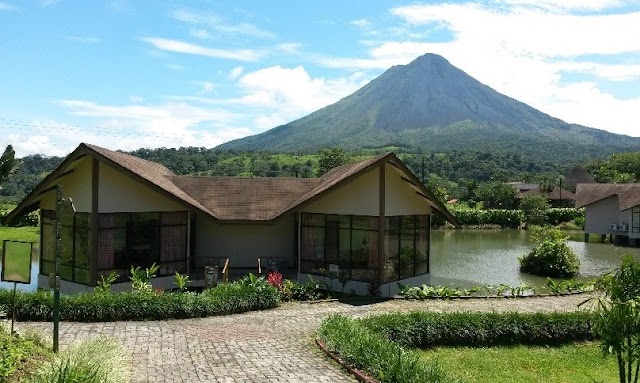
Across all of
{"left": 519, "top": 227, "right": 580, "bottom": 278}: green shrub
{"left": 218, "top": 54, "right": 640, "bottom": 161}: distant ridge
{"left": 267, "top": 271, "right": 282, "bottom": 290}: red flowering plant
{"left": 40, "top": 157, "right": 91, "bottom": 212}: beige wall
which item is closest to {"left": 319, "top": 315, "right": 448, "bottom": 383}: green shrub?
{"left": 267, "top": 271, "right": 282, "bottom": 290}: red flowering plant

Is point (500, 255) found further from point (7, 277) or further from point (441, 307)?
point (7, 277)

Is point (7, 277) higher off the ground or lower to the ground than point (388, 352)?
higher

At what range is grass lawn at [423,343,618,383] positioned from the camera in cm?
1078

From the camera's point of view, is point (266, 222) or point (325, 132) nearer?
point (266, 222)

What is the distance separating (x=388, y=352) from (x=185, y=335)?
14.5 ft

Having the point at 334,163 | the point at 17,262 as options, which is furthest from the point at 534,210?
the point at 17,262

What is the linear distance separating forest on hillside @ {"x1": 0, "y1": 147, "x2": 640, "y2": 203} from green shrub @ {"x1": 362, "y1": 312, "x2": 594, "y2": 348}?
140 ft

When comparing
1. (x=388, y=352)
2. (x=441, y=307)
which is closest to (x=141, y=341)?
(x=388, y=352)

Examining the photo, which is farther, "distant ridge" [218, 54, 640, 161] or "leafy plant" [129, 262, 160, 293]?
"distant ridge" [218, 54, 640, 161]

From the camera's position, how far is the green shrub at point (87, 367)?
22.8 feet

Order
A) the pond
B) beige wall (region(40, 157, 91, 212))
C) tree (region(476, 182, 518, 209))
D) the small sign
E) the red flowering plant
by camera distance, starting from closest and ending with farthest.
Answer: the small sign, the red flowering plant, beige wall (region(40, 157, 91, 212)), the pond, tree (region(476, 182, 518, 209))

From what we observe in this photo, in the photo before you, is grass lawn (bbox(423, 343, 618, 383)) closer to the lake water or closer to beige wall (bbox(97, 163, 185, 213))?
the lake water

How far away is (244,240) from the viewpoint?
20109 mm

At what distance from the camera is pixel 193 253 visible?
19766 millimetres
